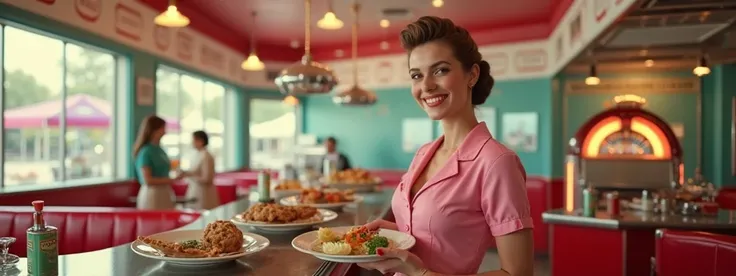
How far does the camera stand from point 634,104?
177 inches

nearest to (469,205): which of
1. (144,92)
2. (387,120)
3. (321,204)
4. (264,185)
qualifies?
(321,204)

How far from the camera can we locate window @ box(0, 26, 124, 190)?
4339 mm

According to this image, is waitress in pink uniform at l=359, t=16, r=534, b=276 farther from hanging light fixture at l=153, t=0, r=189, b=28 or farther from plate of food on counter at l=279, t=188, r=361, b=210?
hanging light fixture at l=153, t=0, r=189, b=28

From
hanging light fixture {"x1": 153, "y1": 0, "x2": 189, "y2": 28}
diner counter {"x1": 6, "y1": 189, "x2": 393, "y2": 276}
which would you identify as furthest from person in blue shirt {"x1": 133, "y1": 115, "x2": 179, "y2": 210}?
diner counter {"x1": 6, "y1": 189, "x2": 393, "y2": 276}

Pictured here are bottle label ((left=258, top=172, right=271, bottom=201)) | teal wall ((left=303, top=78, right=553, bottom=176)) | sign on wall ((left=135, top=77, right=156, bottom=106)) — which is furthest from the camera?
teal wall ((left=303, top=78, right=553, bottom=176))

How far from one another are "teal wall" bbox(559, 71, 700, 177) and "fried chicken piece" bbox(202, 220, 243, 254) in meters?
6.39

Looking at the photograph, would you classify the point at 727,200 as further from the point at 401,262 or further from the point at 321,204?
the point at 401,262

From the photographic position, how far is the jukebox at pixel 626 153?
4.30 m

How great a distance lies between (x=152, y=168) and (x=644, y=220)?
3890mm

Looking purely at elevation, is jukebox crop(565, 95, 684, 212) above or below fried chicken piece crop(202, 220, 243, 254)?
above

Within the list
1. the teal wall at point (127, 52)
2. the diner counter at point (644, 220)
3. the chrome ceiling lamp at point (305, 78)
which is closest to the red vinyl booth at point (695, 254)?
the diner counter at point (644, 220)

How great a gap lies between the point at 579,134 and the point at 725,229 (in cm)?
147

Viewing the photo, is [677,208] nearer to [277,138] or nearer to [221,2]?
[221,2]

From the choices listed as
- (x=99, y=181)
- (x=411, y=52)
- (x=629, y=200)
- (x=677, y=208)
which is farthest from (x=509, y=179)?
(x=99, y=181)
